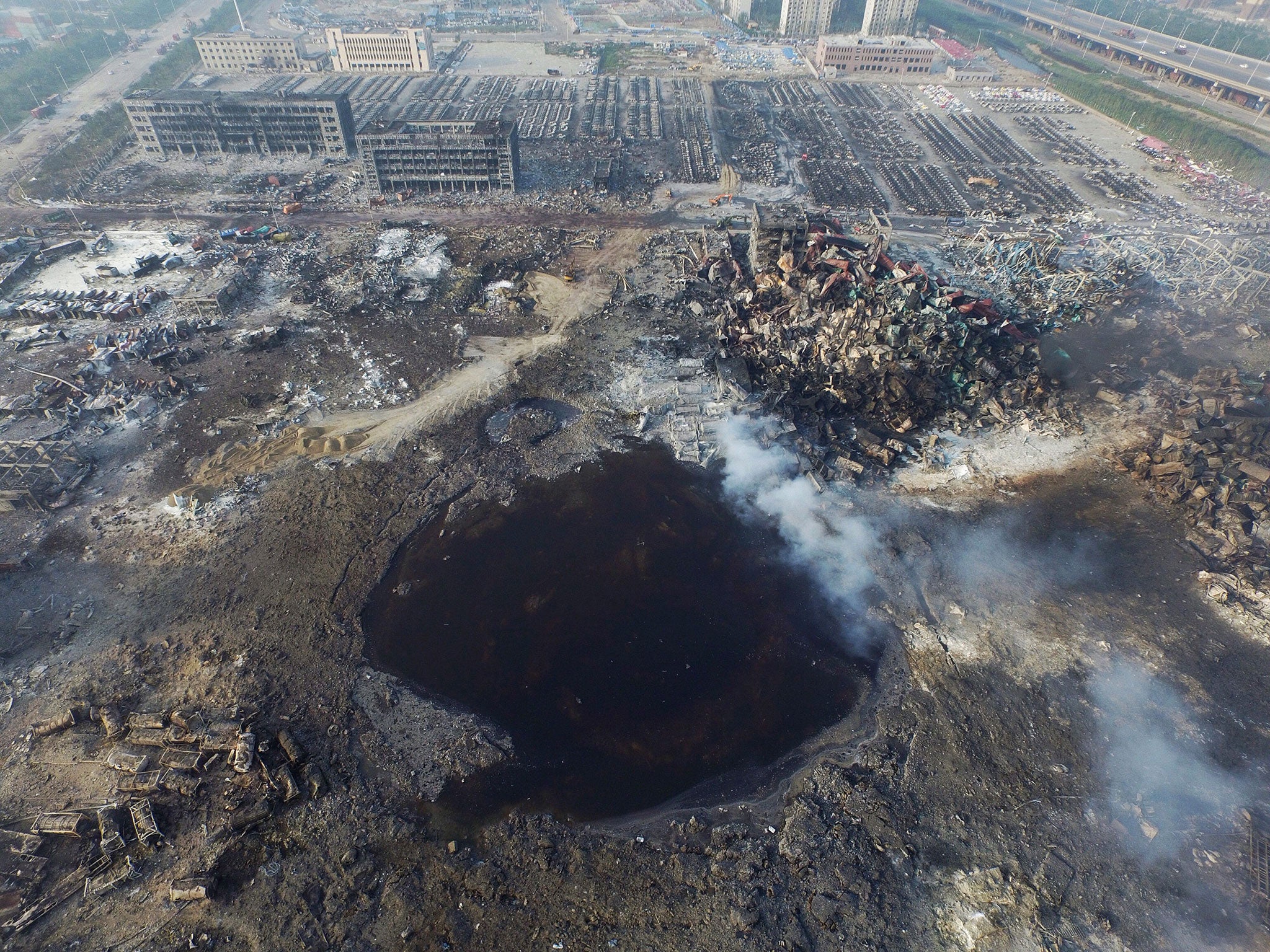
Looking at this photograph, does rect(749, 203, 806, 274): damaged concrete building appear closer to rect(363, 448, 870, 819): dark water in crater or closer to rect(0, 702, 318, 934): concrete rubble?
rect(363, 448, 870, 819): dark water in crater

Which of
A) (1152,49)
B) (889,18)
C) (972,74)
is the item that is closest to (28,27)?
(889,18)

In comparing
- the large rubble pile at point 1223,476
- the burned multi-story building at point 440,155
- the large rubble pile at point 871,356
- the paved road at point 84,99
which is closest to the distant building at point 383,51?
the paved road at point 84,99

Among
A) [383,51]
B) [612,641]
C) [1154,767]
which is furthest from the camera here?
[383,51]

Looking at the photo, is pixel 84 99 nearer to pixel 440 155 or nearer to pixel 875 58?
pixel 440 155

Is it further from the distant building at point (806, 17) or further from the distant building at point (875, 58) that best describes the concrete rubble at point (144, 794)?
the distant building at point (806, 17)

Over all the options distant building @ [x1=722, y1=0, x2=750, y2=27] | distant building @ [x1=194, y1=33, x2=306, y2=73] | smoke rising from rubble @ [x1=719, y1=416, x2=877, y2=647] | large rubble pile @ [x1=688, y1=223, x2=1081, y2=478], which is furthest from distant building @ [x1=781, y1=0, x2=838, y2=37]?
smoke rising from rubble @ [x1=719, y1=416, x2=877, y2=647]
